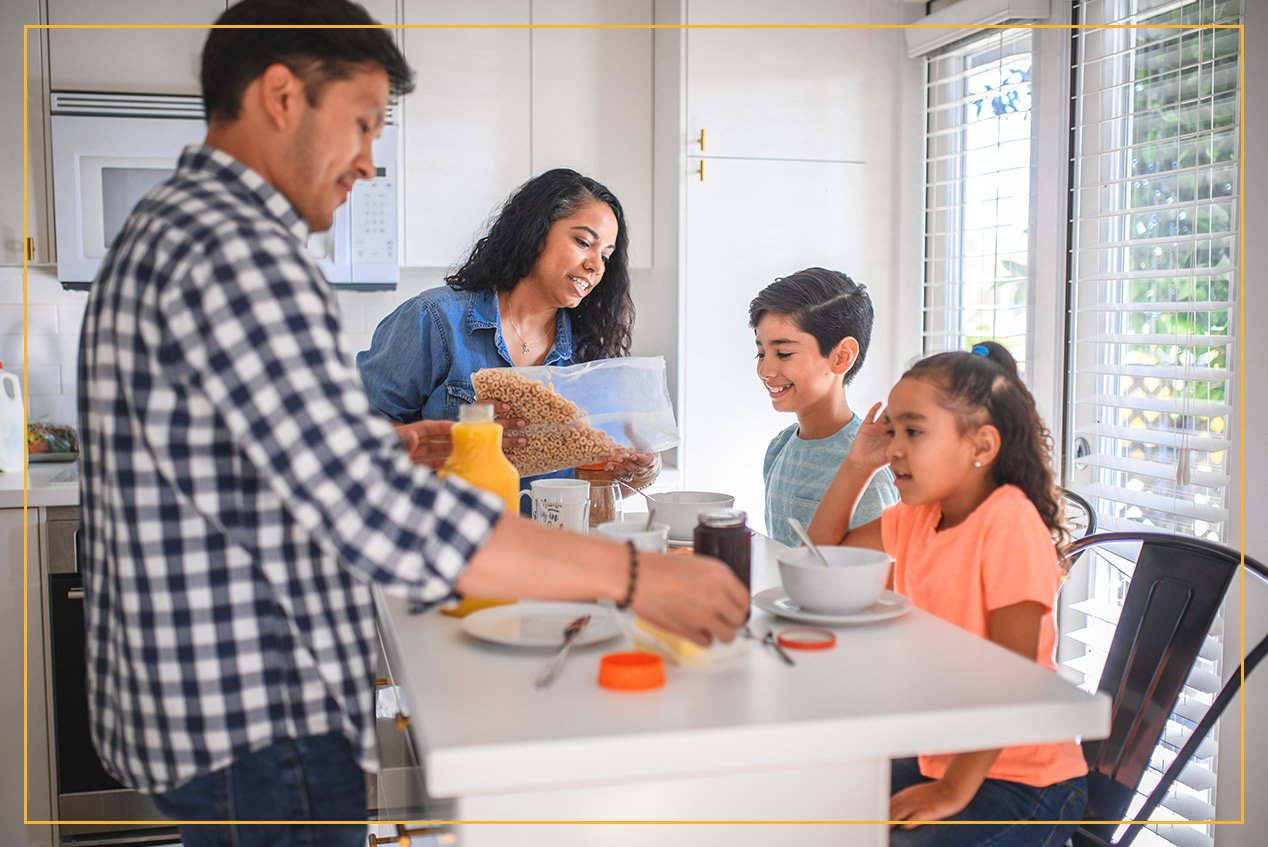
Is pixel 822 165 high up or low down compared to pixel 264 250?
up

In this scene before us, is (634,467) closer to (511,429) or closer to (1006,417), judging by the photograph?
(511,429)

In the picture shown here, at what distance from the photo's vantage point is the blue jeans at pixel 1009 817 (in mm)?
1360

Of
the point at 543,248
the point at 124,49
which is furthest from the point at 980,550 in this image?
the point at 124,49

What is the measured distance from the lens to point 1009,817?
54.3 inches

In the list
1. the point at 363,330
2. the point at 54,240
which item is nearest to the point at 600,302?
the point at 363,330

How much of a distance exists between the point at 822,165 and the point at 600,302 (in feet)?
3.71

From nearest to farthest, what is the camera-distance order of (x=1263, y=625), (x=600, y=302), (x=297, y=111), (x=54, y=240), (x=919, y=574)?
(x=297, y=111)
(x=919, y=574)
(x=1263, y=625)
(x=600, y=302)
(x=54, y=240)

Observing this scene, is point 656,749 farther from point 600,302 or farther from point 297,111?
point 600,302

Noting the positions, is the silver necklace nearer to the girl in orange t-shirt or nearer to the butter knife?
the girl in orange t-shirt

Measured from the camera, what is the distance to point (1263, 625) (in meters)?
2.07

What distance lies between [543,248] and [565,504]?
82 cm

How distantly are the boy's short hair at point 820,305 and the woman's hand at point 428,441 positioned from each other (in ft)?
2.66

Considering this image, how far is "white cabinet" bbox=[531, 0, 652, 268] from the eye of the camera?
326cm

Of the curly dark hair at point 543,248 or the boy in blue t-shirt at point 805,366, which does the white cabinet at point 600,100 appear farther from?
the boy in blue t-shirt at point 805,366
